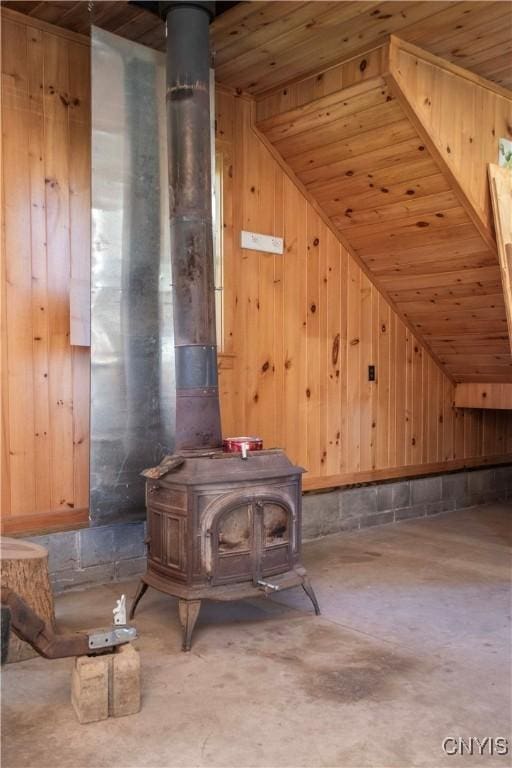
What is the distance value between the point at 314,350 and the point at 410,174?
1.22m

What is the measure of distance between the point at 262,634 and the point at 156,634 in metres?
0.42

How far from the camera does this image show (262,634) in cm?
267

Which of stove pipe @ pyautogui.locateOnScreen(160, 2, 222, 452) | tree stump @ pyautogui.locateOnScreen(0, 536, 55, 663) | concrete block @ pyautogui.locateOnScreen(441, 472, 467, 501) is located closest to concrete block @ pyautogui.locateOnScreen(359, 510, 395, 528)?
concrete block @ pyautogui.locateOnScreen(441, 472, 467, 501)

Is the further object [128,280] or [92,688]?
[128,280]

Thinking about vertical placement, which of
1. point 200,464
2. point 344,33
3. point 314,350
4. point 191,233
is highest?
point 344,33

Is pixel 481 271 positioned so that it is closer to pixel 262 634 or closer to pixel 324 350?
pixel 324 350

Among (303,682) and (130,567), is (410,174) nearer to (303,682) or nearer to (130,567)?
(130,567)

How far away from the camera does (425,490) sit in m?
5.07

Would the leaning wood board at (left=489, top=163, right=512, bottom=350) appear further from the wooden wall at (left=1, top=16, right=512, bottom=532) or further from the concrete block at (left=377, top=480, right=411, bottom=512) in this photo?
the concrete block at (left=377, top=480, right=411, bottom=512)

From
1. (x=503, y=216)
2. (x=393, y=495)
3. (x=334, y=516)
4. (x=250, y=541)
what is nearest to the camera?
(x=250, y=541)

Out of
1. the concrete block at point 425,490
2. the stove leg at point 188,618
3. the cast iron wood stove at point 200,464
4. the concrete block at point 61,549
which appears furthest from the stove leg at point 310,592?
the concrete block at point 425,490

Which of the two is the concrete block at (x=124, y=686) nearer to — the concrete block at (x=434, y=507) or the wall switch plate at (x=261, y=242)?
the wall switch plate at (x=261, y=242)

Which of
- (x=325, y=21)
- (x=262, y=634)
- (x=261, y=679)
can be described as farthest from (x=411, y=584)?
(x=325, y=21)

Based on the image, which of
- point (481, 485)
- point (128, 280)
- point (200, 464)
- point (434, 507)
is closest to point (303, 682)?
point (200, 464)
